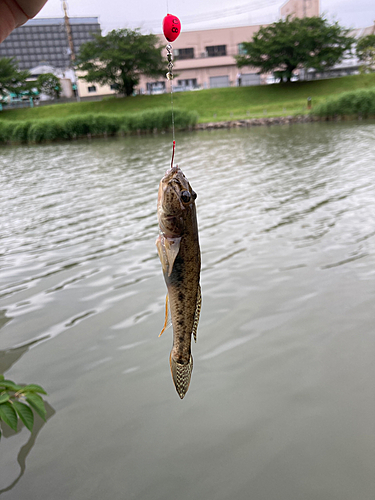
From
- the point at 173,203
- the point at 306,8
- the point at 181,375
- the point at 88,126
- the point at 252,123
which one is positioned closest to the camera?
the point at 173,203

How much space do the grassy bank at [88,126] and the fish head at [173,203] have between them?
39341mm

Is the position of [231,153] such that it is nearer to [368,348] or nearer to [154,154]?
[154,154]

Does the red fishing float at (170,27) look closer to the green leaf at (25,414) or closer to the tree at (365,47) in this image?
the green leaf at (25,414)

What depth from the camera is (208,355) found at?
5582mm

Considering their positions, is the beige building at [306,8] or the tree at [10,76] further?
the beige building at [306,8]

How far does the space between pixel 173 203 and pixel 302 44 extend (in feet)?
224

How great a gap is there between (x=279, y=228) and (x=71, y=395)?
21.7ft

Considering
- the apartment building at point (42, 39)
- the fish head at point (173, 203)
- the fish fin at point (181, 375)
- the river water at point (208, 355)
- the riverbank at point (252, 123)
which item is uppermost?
the apartment building at point (42, 39)

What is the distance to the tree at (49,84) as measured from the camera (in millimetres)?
72250

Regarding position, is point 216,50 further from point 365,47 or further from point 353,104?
point 353,104

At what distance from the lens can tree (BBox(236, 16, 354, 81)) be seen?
200ft

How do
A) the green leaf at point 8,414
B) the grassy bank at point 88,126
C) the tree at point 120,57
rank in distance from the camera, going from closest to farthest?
the green leaf at point 8,414, the grassy bank at point 88,126, the tree at point 120,57

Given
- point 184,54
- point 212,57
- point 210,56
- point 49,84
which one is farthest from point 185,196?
point 184,54

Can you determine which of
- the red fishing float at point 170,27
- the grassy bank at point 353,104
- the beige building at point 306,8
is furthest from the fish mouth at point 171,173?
the beige building at point 306,8
